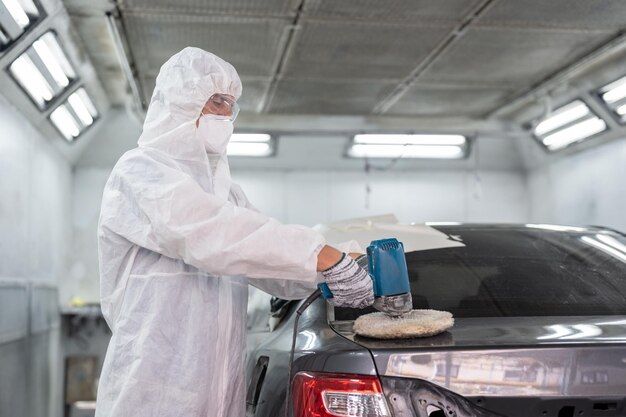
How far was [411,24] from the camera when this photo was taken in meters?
4.75

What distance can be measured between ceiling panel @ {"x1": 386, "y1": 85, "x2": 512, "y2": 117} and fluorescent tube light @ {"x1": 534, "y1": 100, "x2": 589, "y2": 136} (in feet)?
1.62

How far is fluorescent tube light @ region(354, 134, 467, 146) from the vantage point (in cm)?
721

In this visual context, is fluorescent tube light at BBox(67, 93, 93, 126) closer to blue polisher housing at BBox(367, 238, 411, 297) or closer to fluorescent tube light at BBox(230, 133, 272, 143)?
fluorescent tube light at BBox(230, 133, 272, 143)

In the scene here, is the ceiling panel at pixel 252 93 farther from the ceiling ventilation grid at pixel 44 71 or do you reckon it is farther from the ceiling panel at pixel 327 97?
the ceiling ventilation grid at pixel 44 71

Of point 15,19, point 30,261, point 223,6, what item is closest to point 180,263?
point 15,19

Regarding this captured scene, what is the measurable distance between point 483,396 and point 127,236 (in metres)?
1.02

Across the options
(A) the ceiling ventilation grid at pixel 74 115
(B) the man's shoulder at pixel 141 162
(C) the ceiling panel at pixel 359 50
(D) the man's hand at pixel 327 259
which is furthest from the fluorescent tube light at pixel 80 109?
(D) the man's hand at pixel 327 259

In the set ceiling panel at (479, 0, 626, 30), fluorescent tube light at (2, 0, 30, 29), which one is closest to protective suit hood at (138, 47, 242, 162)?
fluorescent tube light at (2, 0, 30, 29)

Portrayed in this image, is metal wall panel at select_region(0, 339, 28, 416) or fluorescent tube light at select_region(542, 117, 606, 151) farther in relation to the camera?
fluorescent tube light at select_region(542, 117, 606, 151)

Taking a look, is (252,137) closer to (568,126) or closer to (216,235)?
(568,126)

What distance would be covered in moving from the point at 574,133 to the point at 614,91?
2.69ft

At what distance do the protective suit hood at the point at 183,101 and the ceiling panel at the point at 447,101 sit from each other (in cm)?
417

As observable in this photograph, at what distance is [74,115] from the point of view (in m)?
6.25

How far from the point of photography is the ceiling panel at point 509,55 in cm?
503
